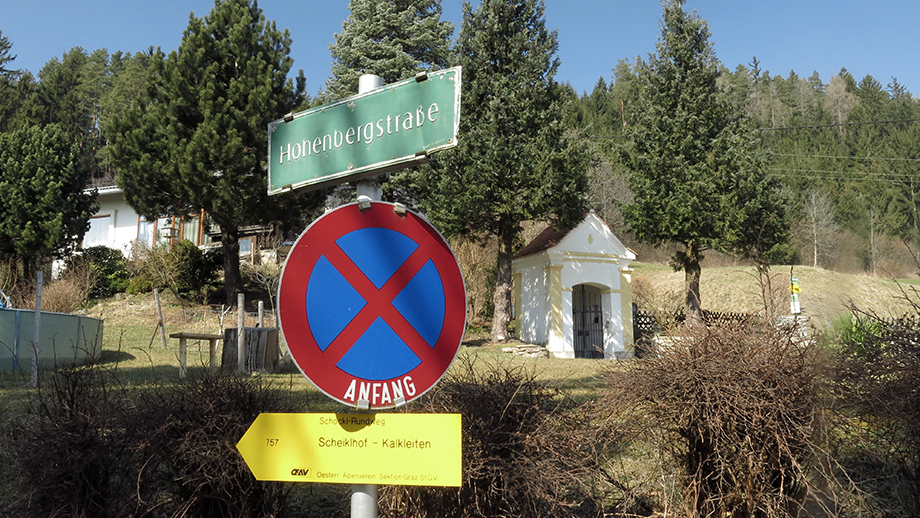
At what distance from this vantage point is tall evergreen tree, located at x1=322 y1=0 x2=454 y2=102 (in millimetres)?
29781

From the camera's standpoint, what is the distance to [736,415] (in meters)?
3.17

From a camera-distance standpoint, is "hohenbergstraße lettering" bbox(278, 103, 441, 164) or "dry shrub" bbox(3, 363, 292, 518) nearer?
"hohenbergstraße lettering" bbox(278, 103, 441, 164)

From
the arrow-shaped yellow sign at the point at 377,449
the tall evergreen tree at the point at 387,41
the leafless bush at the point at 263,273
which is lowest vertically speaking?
the arrow-shaped yellow sign at the point at 377,449

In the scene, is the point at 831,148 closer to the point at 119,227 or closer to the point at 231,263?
the point at 231,263

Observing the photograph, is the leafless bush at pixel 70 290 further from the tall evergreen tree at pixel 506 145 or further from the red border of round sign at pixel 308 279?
the red border of round sign at pixel 308 279

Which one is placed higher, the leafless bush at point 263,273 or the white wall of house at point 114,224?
the white wall of house at point 114,224

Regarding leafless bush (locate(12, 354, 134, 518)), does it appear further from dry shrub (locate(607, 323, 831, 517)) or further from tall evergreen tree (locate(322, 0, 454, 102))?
tall evergreen tree (locate(322, 0, 454, 102))

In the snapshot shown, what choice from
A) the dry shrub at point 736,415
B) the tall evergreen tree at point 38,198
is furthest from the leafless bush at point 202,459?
the tall evergreen tree at point 38,198

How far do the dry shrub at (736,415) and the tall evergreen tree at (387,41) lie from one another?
27.8 meters

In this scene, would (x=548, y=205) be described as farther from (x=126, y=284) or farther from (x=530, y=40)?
(x=126, y=284)

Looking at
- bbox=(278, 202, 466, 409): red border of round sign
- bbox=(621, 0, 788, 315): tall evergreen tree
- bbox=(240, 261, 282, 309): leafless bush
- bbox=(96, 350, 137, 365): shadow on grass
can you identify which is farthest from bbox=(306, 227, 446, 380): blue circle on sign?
bbox=(240, 261, 282, 309): leafless bush

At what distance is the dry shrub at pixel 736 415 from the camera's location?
125 inches

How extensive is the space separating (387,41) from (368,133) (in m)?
29.9

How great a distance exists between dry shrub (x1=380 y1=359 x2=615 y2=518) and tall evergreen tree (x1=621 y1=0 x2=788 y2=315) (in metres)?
20.2
